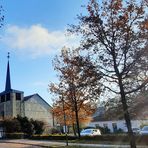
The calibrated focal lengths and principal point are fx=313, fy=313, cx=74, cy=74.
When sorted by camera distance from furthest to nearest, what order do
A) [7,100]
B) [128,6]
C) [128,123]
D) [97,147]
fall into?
[7,100], [97,147], [128,6], [128,123]

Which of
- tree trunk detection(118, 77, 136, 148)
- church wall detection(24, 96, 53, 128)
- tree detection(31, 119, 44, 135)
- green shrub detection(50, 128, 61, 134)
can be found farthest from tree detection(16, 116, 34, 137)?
tree trunk detection(118, 77, 136, 148)

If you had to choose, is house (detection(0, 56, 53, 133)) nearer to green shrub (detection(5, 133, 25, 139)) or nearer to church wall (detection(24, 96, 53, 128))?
church wall (detection(24, 96, 53, 128))

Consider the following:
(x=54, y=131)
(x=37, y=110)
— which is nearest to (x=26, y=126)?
(x=54, y=131)

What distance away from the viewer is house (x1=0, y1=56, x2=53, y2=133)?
6931 centimetres

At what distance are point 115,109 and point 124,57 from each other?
12.4ft

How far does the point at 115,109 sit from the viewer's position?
837 inches

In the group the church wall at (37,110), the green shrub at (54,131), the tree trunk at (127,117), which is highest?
the church wall at (37,110)

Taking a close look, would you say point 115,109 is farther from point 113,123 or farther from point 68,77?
point 113,123

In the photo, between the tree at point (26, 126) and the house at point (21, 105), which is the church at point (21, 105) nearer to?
the house at point (21, 105)

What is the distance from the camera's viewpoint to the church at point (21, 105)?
2731 inches

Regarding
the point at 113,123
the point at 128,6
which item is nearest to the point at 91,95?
the point at 128,6

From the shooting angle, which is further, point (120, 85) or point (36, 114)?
point (36, 114)

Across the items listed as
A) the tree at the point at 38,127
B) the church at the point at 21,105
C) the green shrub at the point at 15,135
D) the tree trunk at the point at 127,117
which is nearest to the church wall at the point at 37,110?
the church at the point at 21,105

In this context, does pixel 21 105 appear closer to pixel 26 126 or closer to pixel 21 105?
pixel 21 105
